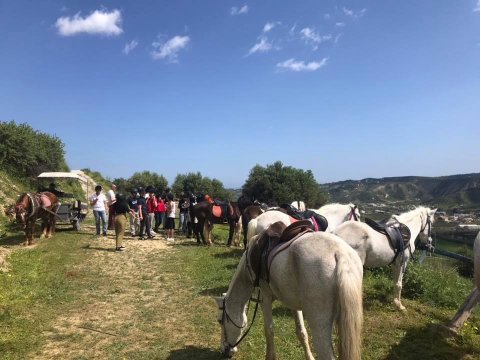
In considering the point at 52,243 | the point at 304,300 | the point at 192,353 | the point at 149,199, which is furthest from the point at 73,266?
the point at 304,300

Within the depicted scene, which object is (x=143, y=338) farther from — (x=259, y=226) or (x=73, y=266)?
(x=73, y=266)

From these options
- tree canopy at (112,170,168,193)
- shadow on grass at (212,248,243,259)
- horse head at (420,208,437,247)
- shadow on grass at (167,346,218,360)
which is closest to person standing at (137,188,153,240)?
shadow on grass at (212,248,243,259)

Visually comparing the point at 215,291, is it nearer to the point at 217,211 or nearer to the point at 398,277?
the point at 398,277

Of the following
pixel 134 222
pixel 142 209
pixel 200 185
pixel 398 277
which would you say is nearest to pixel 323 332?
pixel 398 277

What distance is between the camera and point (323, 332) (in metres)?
3.47

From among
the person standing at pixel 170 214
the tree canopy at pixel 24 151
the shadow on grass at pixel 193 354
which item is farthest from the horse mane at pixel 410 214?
the tree canopy at pixel 24 151

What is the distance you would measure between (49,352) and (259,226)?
5.03 meters

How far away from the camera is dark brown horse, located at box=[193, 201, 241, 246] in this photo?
14.7 m

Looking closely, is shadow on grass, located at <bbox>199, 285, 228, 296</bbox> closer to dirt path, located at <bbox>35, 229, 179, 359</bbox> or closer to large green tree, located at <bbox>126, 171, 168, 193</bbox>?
dirt path, located at <bbox>35, 229, 179, 359</bbox>

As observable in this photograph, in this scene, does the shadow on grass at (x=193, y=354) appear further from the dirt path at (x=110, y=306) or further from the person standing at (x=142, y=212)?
the person standing at (x=142, y=212)

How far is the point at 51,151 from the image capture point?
28562 millimetres

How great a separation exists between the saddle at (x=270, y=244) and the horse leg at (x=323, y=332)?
2.79 feet

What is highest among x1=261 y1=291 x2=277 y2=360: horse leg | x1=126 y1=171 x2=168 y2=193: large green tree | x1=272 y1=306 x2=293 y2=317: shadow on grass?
x1=126 y1=171 x2=168 y2=193: large green tree

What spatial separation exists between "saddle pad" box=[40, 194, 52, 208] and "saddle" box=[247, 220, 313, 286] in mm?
12348
